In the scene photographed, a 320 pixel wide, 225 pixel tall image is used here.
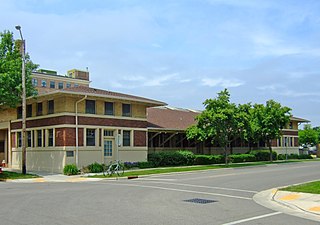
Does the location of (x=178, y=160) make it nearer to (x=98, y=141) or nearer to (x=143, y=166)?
(x=143, y=166)

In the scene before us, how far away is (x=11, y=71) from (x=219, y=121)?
1814 cm

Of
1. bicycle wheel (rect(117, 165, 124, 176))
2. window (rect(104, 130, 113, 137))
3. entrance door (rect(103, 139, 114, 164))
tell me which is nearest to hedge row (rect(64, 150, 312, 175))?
entrance door (rect(103, 139, 114, 164))

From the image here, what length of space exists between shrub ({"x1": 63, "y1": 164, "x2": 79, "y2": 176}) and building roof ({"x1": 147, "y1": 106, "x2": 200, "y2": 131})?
9674mm

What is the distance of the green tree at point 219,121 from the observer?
36.6 meters

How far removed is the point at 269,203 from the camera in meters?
13.9

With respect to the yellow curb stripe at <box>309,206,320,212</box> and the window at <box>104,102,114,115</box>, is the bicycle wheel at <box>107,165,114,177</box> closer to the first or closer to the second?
the window at <box>104,102,114,115</box>

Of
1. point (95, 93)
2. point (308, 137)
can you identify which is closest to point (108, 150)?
point (95, 93)

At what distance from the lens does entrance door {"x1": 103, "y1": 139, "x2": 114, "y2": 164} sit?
107 feet

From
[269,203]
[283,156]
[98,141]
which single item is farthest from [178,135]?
[269,203]

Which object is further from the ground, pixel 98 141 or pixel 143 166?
pixel 98 141

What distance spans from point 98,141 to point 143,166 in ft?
14.8

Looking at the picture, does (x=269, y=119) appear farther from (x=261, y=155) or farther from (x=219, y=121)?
(x=219, y=121)

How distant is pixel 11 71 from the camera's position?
28422mm

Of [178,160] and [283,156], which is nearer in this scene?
[178,160]
